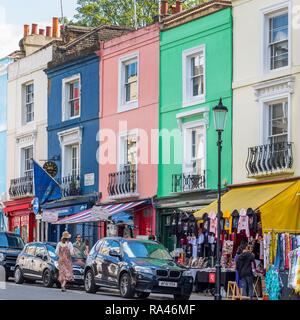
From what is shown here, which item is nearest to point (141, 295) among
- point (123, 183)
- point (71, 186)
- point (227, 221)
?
point (227, 221)

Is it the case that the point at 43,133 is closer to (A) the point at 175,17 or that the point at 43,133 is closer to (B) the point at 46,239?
(B) the point at 46,239

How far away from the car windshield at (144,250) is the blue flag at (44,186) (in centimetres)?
1424

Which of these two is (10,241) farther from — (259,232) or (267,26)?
(267,26)

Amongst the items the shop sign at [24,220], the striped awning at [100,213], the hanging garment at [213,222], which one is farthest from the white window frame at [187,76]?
the shop sign at [24,220]

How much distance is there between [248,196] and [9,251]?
407 inches

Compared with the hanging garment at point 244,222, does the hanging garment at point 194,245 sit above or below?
below

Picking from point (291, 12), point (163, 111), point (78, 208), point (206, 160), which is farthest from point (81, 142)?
point (291, 12)

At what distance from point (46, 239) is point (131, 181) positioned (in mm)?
8296

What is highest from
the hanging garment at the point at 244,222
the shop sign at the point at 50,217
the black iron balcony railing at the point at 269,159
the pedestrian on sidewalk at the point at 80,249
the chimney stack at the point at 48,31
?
the chimney stack at the point at 48,31

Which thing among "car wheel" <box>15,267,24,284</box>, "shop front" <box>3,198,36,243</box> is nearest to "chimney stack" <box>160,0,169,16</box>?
"shop front" <box>3,198,36,243</box>

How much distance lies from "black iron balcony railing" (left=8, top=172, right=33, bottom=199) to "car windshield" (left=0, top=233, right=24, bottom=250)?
6985 mm

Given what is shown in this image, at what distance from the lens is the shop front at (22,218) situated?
46312 millimetres

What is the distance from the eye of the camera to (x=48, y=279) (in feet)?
106

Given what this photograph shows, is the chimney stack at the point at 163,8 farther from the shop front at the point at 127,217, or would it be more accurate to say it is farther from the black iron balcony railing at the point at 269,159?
the black iron balcony railing at the point at 269,159
